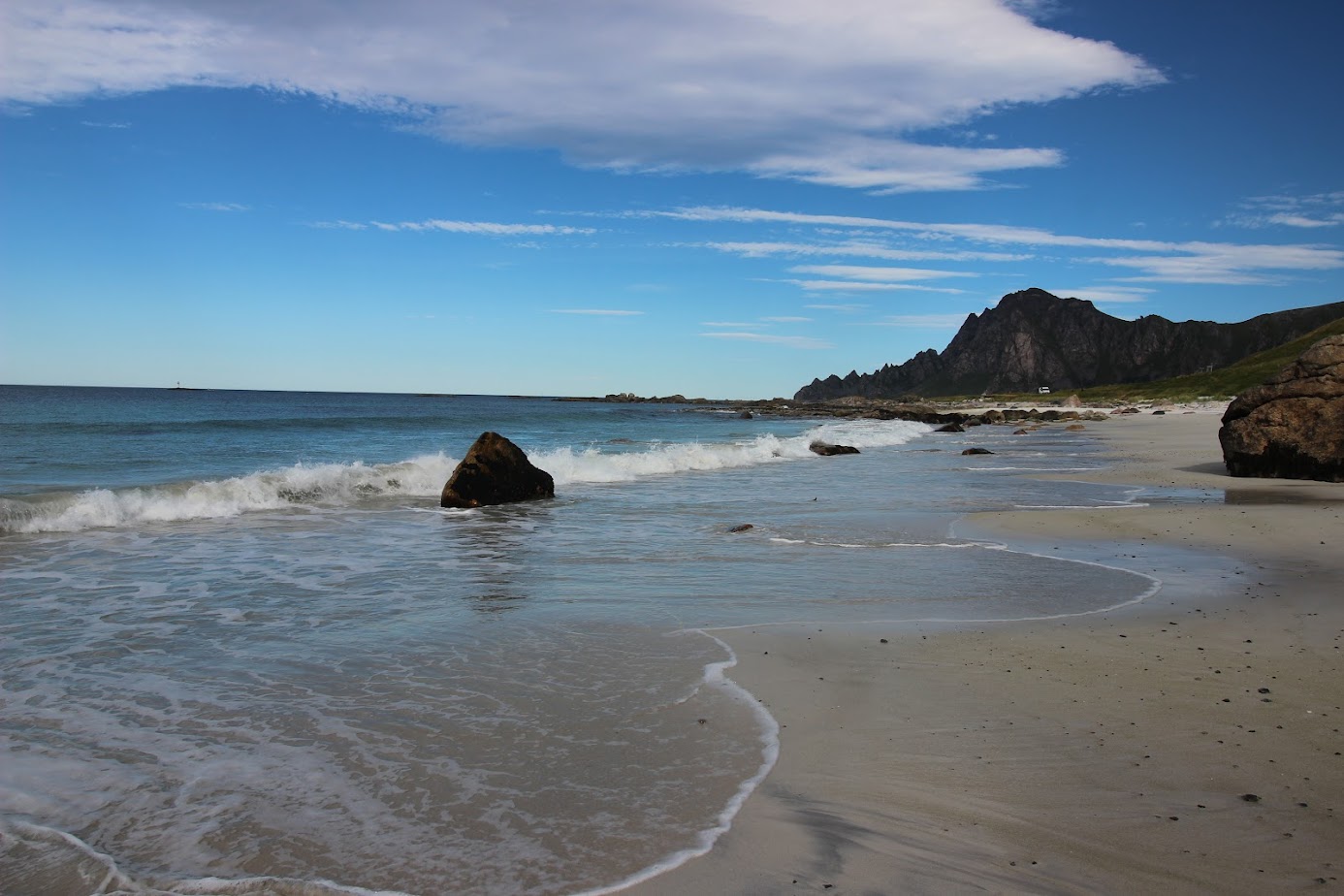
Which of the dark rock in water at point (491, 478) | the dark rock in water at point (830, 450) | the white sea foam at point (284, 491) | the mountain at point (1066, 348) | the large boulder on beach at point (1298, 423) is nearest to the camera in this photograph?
the white sea foam at point (284, 491)

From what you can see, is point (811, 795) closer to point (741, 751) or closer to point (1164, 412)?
point (741, 751)

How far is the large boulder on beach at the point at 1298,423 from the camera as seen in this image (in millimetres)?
16844

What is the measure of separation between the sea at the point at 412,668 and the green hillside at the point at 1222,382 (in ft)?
219

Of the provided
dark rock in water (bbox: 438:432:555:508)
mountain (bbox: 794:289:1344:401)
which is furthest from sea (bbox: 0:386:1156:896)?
mountain (bbox: 794:289:1344:401)

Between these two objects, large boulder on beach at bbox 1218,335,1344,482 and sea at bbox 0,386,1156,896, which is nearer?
sea at bbox 0,386,1156,896

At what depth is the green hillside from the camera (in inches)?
2800

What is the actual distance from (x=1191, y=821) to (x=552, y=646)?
14.3 feet

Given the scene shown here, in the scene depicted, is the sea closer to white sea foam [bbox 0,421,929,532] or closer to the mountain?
white sea foam [bbox 0,421,929,532]

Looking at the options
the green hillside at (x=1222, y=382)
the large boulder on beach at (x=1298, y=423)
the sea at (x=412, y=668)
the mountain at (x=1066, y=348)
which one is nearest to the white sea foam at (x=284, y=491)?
the sea at (x=412, y=668)

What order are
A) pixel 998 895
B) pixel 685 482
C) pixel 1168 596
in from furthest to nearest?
pixel 685 482
pixel 1168 596
pixel 998 895

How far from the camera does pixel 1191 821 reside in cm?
366

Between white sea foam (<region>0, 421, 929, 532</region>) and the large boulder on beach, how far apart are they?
551 inches

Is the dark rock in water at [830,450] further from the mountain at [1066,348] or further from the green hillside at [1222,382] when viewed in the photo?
the mountain at [1066,348]

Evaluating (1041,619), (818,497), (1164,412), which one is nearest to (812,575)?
(1041,619)
